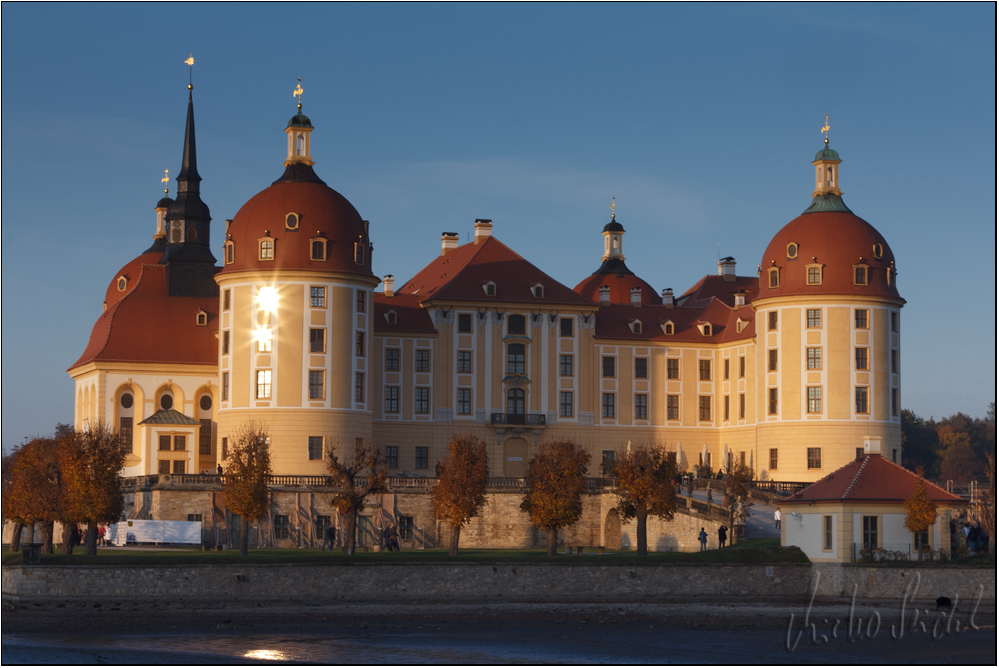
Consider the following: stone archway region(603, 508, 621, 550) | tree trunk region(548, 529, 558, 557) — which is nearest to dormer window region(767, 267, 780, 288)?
stone archway region(603, 508, 621, 550)

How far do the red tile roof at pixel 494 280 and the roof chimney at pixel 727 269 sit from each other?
16.5 metres

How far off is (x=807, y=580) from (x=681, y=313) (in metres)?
36.2

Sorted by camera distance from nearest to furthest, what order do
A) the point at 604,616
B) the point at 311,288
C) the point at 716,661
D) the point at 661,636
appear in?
the point at 716,661
the point at 661,636
the point at 604,616
the point at 311,288

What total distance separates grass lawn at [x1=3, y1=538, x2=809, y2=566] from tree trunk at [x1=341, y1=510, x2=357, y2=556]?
123 cm

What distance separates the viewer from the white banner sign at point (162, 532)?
232 ft

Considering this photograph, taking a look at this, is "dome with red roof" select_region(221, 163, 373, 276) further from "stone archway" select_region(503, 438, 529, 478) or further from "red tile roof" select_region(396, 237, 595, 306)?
"stone archway" select_region(503, 438, 529, 478)

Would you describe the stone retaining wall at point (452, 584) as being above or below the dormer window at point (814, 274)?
below

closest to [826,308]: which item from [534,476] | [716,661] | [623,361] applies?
[623,361]

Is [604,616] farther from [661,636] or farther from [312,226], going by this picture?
[312,226]

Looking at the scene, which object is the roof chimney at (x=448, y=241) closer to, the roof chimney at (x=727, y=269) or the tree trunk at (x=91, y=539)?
the roof chimney at (x=727, y=269)

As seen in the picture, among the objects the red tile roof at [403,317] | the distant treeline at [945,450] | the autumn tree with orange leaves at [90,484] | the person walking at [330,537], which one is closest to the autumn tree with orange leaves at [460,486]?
the person walking at [330,537]

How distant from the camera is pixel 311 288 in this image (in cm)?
8212

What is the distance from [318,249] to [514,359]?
43.5 feet

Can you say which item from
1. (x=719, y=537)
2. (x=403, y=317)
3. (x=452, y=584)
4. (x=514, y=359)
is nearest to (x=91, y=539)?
(x=452, y=584)
